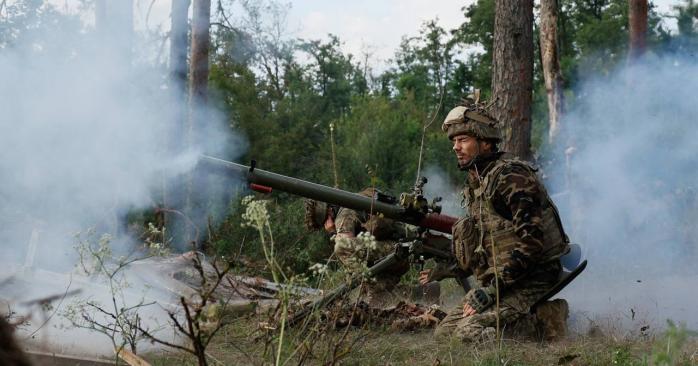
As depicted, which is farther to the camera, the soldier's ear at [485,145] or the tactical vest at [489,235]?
the soldier's ear at [485,145]

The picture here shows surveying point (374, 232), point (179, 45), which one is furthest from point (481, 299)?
point (179, 45)

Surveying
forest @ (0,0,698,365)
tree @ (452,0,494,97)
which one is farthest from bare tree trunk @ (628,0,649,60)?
tree @ (452,0,494,97)

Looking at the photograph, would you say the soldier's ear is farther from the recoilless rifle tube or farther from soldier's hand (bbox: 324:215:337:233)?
soldier's hand (bbox: 324:215:337:233)

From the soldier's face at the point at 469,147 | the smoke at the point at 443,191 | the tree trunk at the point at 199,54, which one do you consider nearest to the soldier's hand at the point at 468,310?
the soldier's face at the point at 469,147

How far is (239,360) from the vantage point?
5.62 m

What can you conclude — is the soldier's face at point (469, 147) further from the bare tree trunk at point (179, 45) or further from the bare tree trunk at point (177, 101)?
the bare tree trunk at point (179, 45)

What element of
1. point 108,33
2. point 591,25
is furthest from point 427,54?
point 108,33

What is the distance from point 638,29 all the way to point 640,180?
2.72m

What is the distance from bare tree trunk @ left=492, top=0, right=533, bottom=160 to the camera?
946cm

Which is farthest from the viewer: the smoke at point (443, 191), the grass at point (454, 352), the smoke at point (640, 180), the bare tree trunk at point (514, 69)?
the smoke at point (640, 180)

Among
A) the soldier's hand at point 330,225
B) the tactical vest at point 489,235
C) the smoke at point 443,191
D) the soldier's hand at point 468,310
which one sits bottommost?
the smoke at point 443,191

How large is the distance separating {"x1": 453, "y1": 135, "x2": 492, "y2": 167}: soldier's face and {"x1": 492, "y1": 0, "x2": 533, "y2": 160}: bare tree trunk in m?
2.89

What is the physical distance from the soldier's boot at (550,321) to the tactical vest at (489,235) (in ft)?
Result: 1.32

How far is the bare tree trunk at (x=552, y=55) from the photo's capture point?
14555 mm
